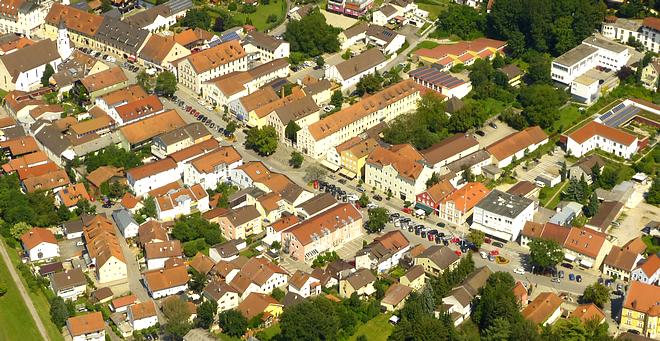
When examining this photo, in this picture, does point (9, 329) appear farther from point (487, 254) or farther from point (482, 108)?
point (482, 108)

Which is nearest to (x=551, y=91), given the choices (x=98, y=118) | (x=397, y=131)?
(x=397, y=131)

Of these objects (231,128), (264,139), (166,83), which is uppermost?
(166,83)

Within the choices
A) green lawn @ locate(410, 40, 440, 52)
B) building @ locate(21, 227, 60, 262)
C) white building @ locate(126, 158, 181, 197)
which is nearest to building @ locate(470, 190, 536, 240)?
white building @ locate(126, 158, 181, 197)

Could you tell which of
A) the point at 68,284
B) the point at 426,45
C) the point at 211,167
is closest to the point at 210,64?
the point at 211,167

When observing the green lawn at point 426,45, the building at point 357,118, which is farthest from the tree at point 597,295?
the green lawn at point 426,45

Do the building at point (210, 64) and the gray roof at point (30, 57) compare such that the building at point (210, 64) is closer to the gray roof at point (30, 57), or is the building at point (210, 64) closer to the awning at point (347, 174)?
the gray roof at point (30, 57)

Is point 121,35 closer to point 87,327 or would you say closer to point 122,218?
point 122,218

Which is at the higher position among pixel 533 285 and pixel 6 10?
pixel 6 10
